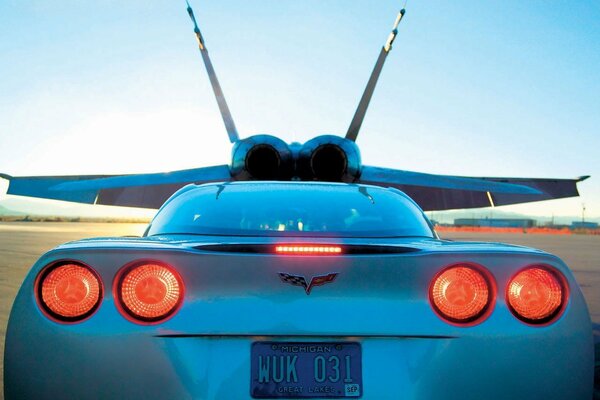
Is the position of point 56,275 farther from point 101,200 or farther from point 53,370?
point 101,200

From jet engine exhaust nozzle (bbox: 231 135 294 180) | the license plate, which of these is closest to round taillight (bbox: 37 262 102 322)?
the license plate

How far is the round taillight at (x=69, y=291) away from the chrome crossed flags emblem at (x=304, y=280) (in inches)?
23.9

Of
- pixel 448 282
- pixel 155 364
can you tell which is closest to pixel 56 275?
pixel 155 364

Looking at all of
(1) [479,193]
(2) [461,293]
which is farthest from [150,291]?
(1) [479,193]

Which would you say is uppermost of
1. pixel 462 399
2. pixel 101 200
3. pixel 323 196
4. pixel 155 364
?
pixel 101 200

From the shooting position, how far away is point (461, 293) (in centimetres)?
180

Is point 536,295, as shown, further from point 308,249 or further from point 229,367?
point 229,367

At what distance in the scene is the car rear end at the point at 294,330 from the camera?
168cm

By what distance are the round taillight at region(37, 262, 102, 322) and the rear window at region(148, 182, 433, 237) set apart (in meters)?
0.75

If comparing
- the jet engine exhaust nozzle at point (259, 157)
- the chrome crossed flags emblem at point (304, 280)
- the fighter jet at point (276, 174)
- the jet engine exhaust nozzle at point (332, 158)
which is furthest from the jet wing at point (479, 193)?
the chrome crossed flags emblem at point (304, 280)

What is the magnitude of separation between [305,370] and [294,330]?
128mm

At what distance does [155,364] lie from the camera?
1677 mm

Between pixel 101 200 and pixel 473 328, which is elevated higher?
pixel 101 200

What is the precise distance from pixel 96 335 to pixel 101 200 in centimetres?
1213
